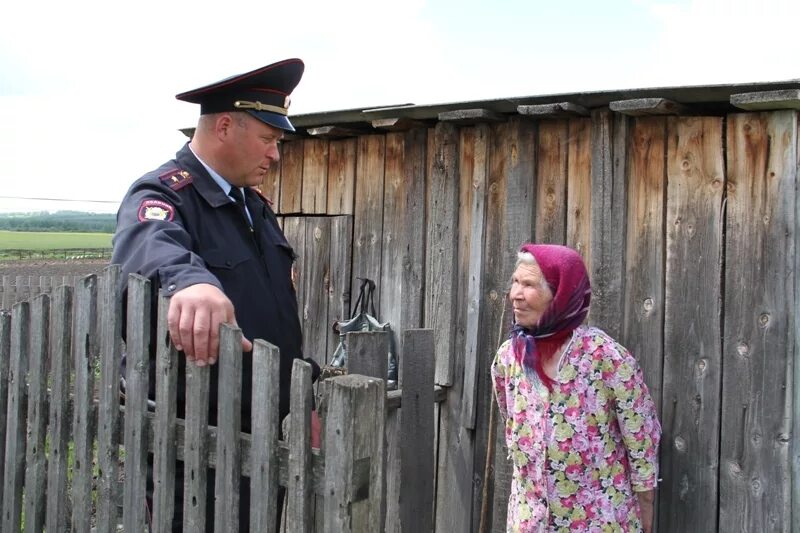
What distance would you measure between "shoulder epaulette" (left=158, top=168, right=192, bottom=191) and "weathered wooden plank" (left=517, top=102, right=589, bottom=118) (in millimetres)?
1727

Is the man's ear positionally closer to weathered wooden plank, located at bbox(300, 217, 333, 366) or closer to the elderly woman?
the elderly woman

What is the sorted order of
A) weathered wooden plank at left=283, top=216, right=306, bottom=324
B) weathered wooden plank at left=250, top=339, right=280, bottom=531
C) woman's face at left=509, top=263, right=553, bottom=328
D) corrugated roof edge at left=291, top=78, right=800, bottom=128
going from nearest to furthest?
1. weathered wooden plank at left=250, top=339, right=280, bottom=531
2. corrugated roof edge at left=291, top=78, right=800, bottom=128
3. woman's face at left=509, top=263, right=553, bottom=328
4. weathered wooden plank at left=283, top=216, right=306, bottom=324

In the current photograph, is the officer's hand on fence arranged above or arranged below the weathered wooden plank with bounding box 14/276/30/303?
above

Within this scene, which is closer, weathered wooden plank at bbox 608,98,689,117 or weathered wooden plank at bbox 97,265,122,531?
weathered wooden plank at bbox 97,265,122,531

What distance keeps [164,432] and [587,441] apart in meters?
1.63

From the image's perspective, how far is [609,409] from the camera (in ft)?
10.3

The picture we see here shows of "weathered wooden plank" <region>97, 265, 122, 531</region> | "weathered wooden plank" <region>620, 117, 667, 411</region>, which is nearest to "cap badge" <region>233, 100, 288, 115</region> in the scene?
"weathered wooden plank" <region>97, 265, 122, 531</region>

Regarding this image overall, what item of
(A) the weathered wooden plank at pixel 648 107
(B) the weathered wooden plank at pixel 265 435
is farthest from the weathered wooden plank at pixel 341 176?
(B) the weathered wooden plank at pixel 265 435

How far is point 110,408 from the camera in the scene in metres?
2.75

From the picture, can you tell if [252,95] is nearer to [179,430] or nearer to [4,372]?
[179,430]

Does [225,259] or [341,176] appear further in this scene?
[341,176]

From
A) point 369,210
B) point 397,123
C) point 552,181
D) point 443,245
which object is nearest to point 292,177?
point 369,210

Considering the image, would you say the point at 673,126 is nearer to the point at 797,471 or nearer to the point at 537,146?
the point at 537,146

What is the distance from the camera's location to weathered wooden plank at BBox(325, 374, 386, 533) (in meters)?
1.99
